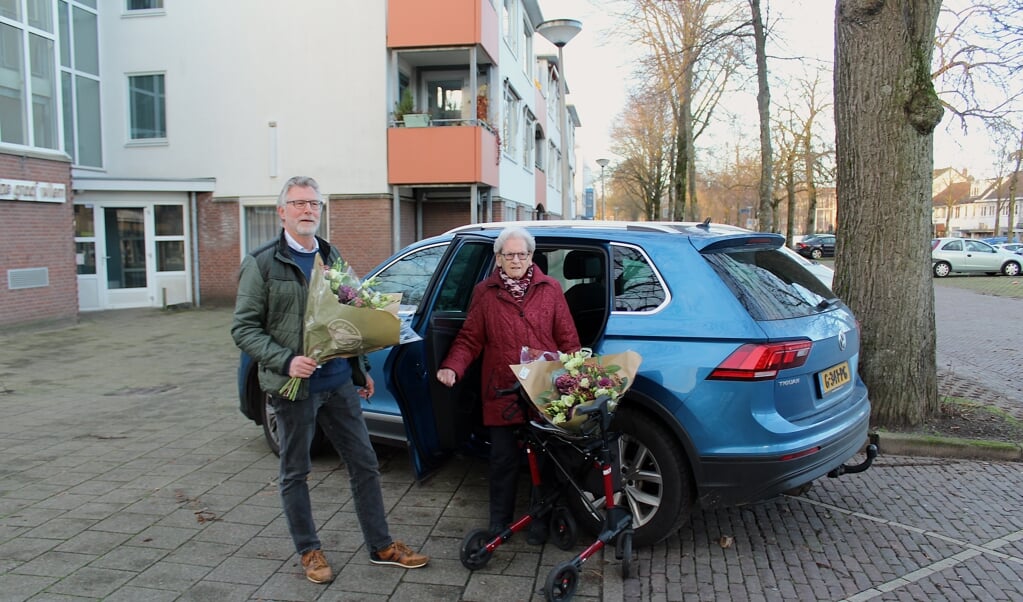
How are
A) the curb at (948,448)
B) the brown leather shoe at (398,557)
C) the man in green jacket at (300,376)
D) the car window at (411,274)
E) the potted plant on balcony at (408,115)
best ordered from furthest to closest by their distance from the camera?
the potted plant on balcony at (408,115), the curb at (948,448), the car window at (411,274), the brown leather shoe at (398,557), the man in green jacket at (300,376)

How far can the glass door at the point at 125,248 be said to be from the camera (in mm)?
15789

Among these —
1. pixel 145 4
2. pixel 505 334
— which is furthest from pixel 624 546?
pixel 145 4

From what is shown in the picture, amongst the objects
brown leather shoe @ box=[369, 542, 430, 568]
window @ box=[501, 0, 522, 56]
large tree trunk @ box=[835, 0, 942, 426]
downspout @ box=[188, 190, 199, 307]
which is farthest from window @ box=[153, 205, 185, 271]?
large tree trunk @ box=[835, 0, 942, 426]

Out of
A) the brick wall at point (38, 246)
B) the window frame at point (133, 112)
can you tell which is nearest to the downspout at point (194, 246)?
the window frame at point (133, 112)

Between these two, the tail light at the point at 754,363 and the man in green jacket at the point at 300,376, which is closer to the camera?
the man in green jacket at the point at 300,376

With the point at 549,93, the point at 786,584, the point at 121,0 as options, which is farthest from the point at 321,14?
the point at 549,93

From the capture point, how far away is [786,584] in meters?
3.48

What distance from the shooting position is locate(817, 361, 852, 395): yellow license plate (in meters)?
3.71

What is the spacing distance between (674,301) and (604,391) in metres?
0.75

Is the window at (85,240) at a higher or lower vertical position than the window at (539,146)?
lower

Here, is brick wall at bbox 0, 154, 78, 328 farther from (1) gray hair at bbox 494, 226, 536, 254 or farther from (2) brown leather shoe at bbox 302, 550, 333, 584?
(1) gray hair at bbox 494, 226, 536, 254

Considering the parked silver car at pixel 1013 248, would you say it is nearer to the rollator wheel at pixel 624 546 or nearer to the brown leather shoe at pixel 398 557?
the rollator wheel at pixel 624 546

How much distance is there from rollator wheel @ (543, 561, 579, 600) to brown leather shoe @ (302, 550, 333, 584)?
1035 millimetres

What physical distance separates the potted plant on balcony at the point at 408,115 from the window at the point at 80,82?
695 cm
